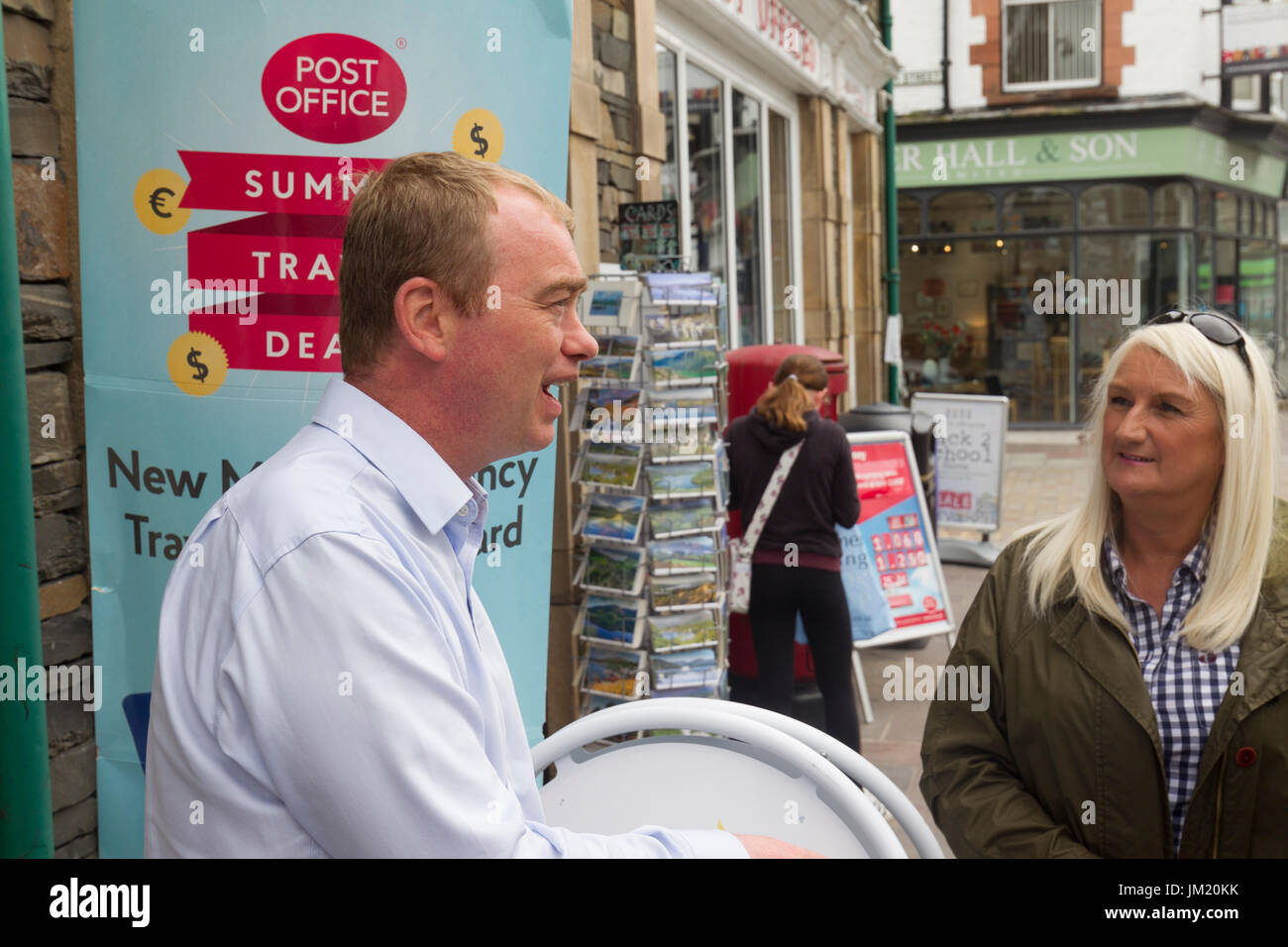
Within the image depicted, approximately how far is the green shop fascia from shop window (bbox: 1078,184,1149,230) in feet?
0.06

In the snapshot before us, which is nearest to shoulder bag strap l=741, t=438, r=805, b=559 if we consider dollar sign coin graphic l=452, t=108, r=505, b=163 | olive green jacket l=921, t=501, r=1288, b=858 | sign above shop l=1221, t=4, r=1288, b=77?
dollar sign coin graphic l=452, t=108, r=505, b=163

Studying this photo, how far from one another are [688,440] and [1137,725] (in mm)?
3077

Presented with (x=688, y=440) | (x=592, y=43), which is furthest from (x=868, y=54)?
(x=688, y=440)

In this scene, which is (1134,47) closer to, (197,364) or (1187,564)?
(1187,564)

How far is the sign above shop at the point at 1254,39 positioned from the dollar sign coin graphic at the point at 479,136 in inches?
719

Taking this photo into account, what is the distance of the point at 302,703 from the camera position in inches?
43.7

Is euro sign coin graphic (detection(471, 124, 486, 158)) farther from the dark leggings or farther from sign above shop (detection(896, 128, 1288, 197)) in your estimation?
sign above shop (detection(896, 128, 1288, 197))

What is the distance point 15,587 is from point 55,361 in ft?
3.82

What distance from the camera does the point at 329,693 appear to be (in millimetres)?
1107

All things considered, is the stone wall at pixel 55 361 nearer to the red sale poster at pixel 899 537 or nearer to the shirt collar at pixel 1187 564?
the shirt collar at pixel 1187 564

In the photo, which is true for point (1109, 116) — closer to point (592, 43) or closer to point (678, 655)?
A: point (592, 43)

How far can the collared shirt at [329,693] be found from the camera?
1.11 metres

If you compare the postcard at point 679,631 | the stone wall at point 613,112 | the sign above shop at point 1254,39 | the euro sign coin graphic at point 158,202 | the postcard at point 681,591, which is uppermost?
the sign above shop at point 1254,39

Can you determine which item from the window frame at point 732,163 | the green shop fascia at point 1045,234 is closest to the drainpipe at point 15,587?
the window frame at point 732,163
